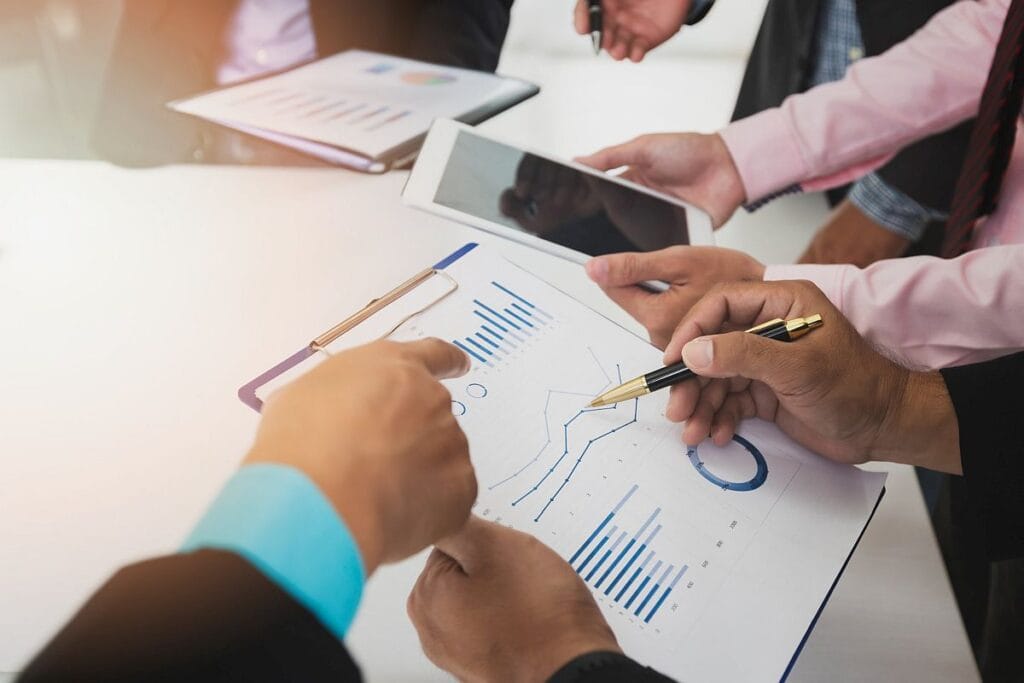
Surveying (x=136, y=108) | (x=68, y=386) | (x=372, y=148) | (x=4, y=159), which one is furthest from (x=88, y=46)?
(x=68, y=386)

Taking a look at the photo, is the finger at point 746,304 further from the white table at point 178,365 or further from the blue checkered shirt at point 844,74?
the blue checkered shirt at point 844,74

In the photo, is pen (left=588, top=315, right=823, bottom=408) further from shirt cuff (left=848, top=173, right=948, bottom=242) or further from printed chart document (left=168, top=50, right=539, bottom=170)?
shirt cuff (left=848, top=173, right=948, bottom=242)

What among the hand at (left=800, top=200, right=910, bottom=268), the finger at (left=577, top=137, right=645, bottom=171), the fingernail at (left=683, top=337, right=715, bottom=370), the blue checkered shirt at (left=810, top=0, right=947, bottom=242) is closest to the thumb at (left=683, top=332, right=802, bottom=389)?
the fingernail at (left=683, top=337, right=715, bottom=370)

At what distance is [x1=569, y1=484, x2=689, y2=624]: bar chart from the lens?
44 centimetres

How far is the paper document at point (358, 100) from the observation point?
77 centimetres

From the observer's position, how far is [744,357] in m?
0.50

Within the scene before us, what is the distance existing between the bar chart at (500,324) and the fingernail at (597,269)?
0.19 ft

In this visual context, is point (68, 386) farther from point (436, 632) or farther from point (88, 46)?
point (88, 46)

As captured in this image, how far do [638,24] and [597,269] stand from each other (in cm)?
41

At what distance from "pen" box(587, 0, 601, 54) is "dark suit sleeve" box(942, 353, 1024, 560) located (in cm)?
50

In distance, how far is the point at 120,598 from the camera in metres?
0.29

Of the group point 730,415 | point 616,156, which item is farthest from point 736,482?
point 616,156

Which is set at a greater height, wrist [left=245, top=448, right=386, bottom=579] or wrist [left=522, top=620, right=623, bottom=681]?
wrist [left=245, top=448, right=386, bottom=579]

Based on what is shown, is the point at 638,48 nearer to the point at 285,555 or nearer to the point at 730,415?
the point at 730,415
